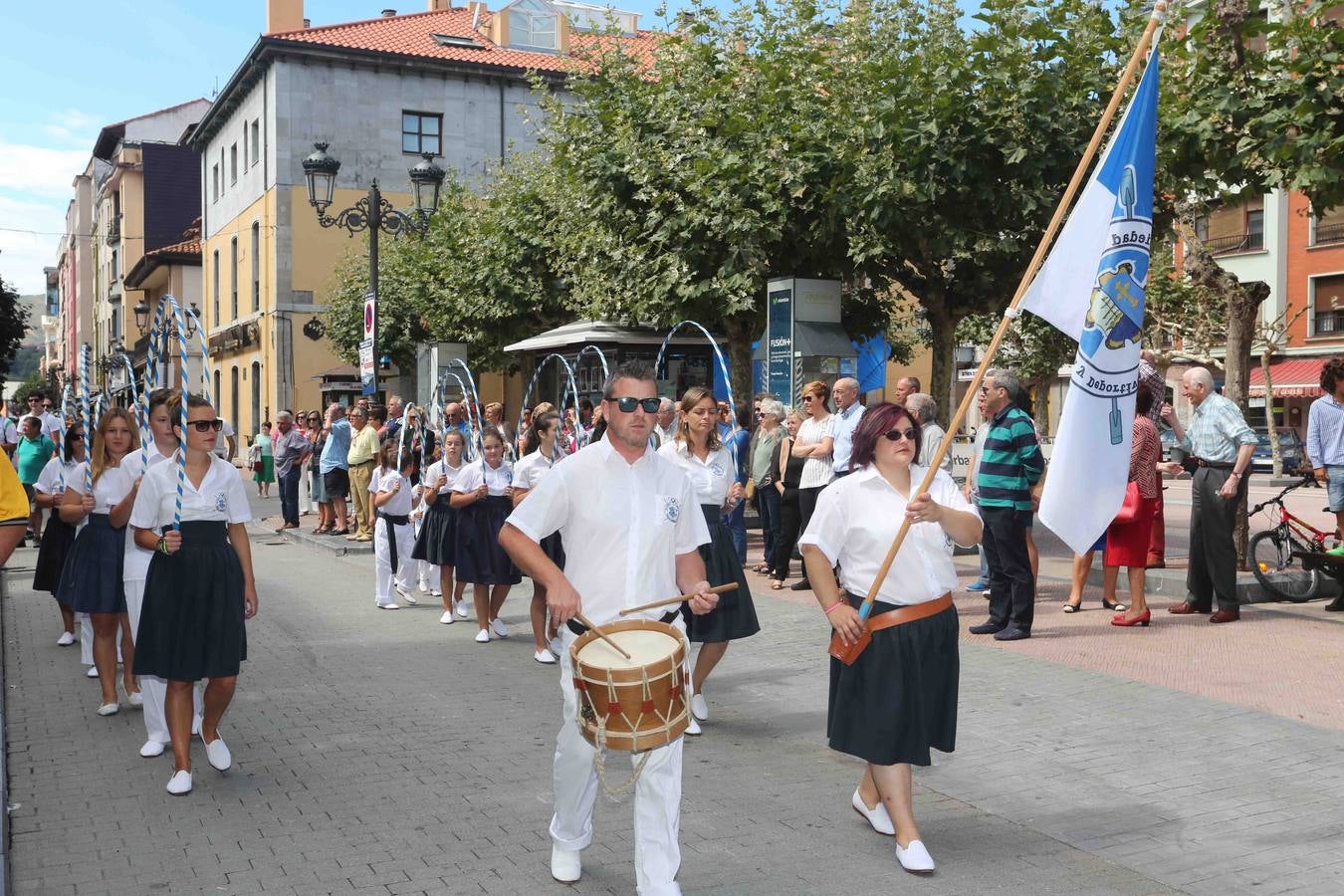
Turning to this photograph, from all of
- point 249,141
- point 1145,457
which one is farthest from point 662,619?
point 249,141

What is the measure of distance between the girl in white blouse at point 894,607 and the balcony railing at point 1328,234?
4279 centimetres

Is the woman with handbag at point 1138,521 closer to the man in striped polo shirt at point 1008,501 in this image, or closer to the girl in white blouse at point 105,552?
the man in striped polo shirt at point 1008,501

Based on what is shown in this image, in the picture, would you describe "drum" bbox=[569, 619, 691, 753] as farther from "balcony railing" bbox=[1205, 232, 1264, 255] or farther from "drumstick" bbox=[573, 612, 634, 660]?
"balcony railing" bbox=[1205, 232, 1264, 255]

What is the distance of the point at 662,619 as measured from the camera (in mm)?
4656

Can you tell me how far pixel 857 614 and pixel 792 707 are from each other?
9.63 ft

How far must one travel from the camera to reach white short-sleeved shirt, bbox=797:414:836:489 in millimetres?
11453

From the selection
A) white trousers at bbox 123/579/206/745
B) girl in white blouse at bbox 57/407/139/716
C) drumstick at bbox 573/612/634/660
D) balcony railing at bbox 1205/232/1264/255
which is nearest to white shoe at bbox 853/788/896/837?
drumstick at bbox 573/612/634/660

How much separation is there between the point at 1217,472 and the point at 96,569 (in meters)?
7.71

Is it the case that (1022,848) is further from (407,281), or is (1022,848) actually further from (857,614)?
Result: (407,281)

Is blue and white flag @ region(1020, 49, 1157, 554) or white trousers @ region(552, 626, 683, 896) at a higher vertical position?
blue and white flag @ region(1020, 49, 1157, 554)

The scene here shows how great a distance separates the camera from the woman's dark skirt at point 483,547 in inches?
384

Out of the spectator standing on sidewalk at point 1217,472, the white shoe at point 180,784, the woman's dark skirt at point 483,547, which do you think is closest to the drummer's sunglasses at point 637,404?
the white shoe at point 180,784

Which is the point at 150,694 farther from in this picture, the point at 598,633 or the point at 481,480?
the point at 481,480

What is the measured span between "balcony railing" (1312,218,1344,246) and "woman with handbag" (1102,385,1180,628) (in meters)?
36.9
